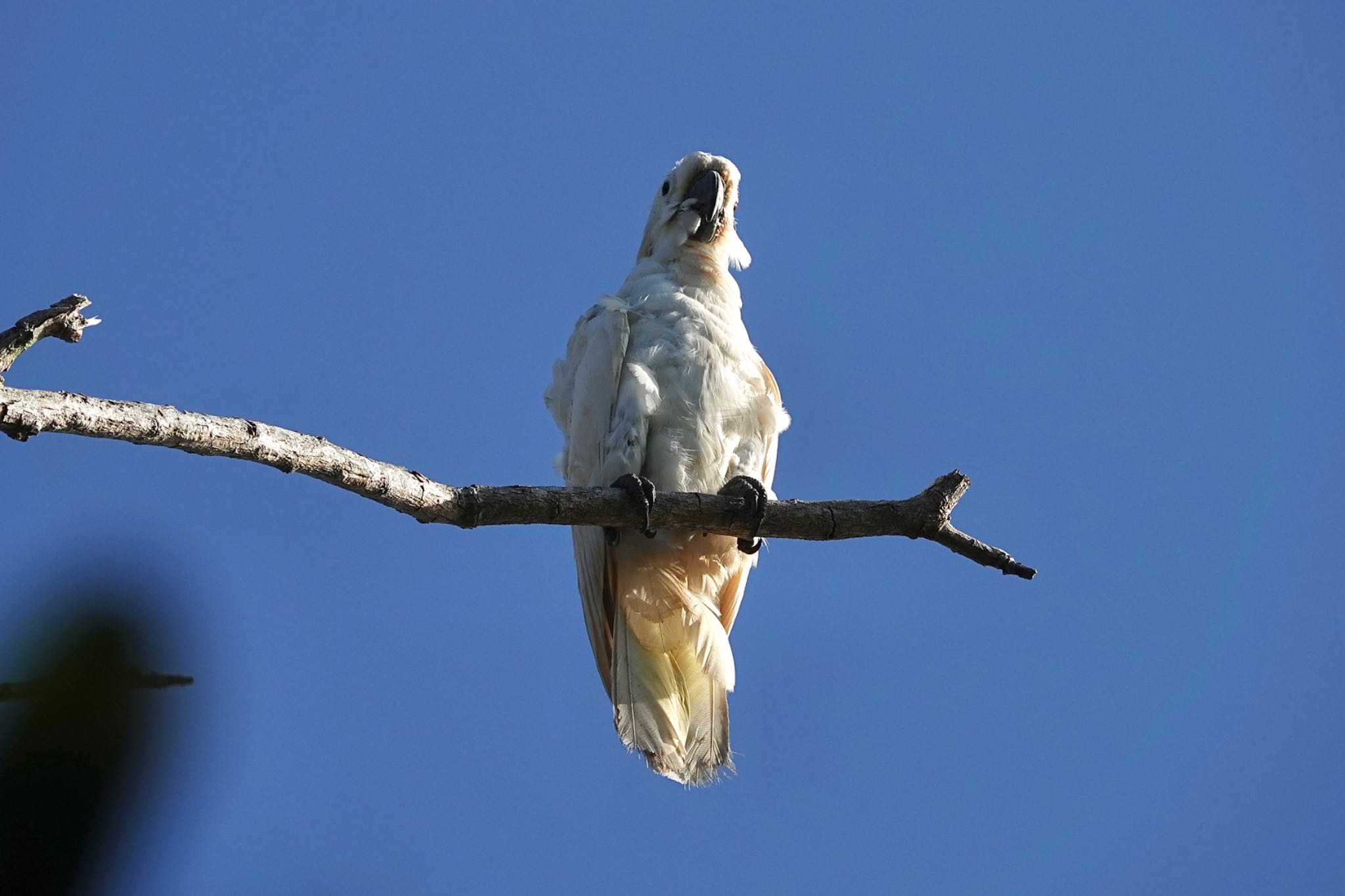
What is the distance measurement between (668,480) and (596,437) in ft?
1.54

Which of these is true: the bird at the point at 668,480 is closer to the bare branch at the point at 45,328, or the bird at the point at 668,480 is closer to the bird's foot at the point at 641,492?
the bird's foot at the point at 641,492

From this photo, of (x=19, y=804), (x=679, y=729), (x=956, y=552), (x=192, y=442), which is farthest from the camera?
(x=679, y=729)

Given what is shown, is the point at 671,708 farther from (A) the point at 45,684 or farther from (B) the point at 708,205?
(A) the point at 45,684

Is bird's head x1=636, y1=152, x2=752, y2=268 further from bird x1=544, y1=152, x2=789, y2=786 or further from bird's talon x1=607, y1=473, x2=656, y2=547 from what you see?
bird's talon x1=607, y1=473, x2=656, y2=547

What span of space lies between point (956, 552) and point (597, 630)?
2050 millimetres

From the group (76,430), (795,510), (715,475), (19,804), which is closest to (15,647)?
(19,804)

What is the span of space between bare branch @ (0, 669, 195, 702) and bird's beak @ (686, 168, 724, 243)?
18.8 ft

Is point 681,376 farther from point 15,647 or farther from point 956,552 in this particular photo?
point 15,647

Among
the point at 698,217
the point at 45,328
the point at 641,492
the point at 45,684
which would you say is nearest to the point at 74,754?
the point at 45,684

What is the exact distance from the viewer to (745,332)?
636 centimetres

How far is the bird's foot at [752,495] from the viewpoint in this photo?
479 centimetres

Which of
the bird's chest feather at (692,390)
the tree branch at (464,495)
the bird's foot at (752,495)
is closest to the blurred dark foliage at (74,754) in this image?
the tree branch at (464,495)

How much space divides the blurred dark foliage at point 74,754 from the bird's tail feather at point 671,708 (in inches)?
173

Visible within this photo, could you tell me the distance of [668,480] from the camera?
18.0 ft
